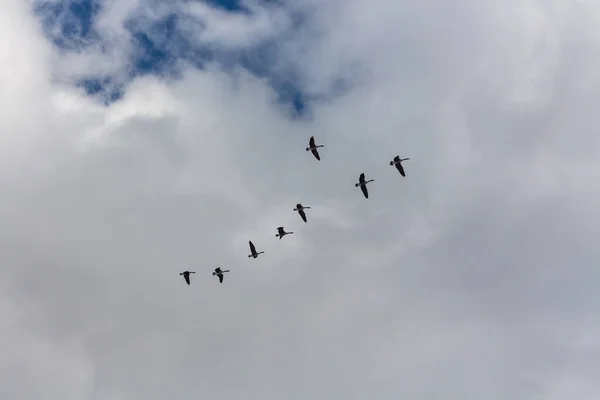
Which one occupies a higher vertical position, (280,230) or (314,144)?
(314,144)

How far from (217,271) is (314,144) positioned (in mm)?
40800

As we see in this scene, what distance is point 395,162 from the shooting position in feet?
555

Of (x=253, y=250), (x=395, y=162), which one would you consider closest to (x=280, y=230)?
(x=253, y=250)

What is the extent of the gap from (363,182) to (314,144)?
15.9 m

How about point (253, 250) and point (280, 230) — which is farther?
point (253, 250)

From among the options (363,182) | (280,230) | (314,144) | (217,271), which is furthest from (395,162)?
(217,271)

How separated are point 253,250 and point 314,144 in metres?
33.2

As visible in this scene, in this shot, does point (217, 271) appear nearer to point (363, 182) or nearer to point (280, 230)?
point (280, 230)

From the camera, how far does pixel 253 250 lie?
179 m

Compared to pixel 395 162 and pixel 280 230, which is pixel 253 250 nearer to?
pixel 280 230

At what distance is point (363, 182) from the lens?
559ft

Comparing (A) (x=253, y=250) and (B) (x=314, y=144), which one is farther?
(A) (x=253, y=250)

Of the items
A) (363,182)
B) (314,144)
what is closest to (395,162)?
(363,182)

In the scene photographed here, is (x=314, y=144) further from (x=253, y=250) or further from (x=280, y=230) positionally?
(x=253, y=250)
